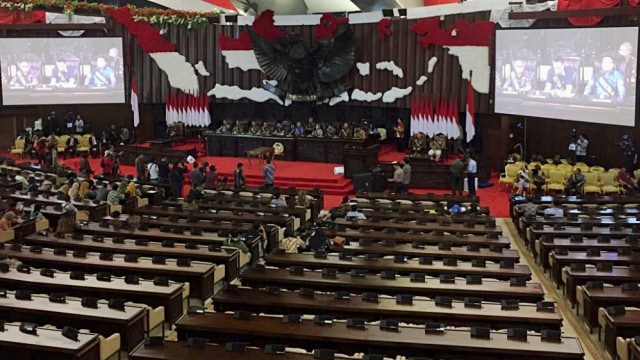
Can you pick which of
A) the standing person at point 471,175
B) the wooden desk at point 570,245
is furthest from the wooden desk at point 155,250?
the standing person at point 471,175

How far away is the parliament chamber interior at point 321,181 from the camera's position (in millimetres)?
7660

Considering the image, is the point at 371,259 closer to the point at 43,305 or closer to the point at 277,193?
the point at 43,305

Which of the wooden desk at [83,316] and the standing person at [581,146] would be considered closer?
the wooden desk at [83,316]

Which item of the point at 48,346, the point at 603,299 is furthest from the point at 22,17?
the point at 603,299

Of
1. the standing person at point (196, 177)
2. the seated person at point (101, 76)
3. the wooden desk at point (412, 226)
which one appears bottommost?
the wooden desk at point (412, 226)

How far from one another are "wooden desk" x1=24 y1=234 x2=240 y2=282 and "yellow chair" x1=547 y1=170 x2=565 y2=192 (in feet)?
33.3

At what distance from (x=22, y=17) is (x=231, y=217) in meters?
15.0

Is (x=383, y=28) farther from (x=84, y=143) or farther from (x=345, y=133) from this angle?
(x=84, y=143)

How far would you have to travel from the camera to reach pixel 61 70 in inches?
987

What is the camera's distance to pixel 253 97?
25344mm

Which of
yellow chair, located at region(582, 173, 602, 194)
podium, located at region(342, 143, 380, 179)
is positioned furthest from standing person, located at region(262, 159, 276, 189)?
yellow chair, located at region(582, 173, 602, 194)

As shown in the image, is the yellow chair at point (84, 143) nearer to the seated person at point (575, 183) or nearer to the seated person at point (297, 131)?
the seated person at point (297, 131)

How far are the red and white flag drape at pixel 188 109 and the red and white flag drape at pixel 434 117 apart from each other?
7716 mm

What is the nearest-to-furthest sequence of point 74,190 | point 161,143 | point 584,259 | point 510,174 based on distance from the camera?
point 584,259 → point 74,190 → point 510,174 → point 161,143
